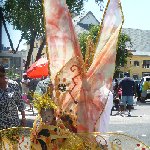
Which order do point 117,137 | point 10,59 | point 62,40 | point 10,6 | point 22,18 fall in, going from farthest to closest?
point 22,18, point 10,6, point 10,59, point 62,40, point 117,137

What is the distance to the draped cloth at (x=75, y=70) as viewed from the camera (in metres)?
4.71

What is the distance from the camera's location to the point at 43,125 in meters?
4.53

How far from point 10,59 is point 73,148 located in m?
20.1

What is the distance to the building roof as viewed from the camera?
71.4m

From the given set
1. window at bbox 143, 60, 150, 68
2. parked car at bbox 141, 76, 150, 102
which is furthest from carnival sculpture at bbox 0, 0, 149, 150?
window at bbox 143, 60, 150, 68

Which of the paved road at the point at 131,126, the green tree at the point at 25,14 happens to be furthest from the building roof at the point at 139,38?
the paved road at the point at 131,126

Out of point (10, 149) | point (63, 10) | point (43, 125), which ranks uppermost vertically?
point (63, 10)

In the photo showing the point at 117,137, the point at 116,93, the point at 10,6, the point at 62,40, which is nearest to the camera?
the point at 117,137

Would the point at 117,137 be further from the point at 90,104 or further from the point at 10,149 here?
the point at 10,149

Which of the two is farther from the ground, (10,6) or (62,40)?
(10,6)

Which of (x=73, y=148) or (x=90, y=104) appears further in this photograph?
(x=90, y=104)

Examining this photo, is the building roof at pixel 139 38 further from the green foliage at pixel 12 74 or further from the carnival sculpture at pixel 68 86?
the carnival sculpture at pixel 68 86

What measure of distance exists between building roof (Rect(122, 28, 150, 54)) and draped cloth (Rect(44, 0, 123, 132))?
66465 millimetres

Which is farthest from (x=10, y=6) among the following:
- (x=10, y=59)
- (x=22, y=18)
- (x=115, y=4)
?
(x=115, y=4)
